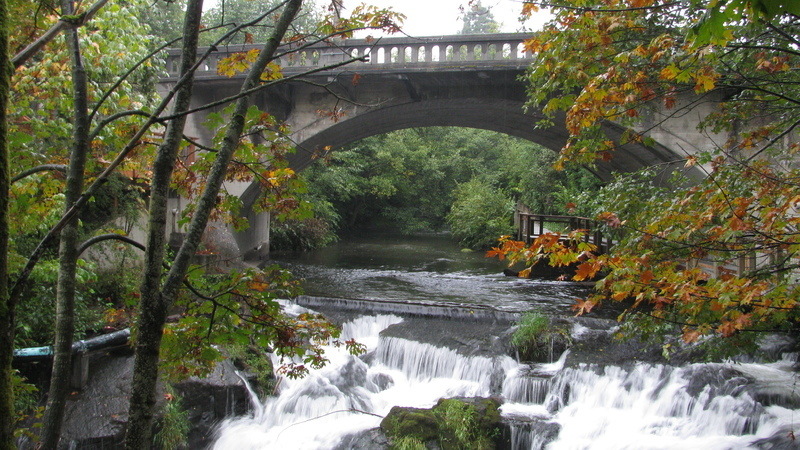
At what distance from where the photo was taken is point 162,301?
227 cm

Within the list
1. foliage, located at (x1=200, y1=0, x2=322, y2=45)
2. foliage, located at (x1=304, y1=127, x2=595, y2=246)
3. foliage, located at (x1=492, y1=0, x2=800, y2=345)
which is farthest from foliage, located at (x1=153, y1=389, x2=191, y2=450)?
foliage, located at (x1=304, y1=127, x2=595, y2=246)

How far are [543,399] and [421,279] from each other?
7522 millimetres

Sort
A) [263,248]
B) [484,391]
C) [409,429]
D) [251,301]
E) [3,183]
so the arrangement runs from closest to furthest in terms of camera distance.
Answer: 1. [3,183]
2. [251,301]
3. [409,429]
4. [484,391]
5. [263,248]

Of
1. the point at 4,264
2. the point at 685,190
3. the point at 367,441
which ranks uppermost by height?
the point at 685,190

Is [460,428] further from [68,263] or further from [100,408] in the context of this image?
[68,263]

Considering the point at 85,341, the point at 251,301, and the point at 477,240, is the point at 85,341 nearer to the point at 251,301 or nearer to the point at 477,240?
the point at 251,301

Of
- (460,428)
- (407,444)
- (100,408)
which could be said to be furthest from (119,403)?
(460,428)

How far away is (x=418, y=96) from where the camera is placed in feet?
42.0

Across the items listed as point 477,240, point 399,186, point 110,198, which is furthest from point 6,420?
point 399,186

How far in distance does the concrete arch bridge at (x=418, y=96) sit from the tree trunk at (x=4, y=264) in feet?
27.7

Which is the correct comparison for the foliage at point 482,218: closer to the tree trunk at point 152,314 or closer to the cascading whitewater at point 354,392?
the cascading whitewater at point 354,392

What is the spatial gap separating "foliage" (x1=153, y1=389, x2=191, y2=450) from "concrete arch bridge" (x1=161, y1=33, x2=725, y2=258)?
571cm

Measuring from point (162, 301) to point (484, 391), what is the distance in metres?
6.05

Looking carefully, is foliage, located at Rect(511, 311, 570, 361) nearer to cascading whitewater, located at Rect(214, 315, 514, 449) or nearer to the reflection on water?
cascading whitewater, located at Rect(214, 315, 514, 449)
